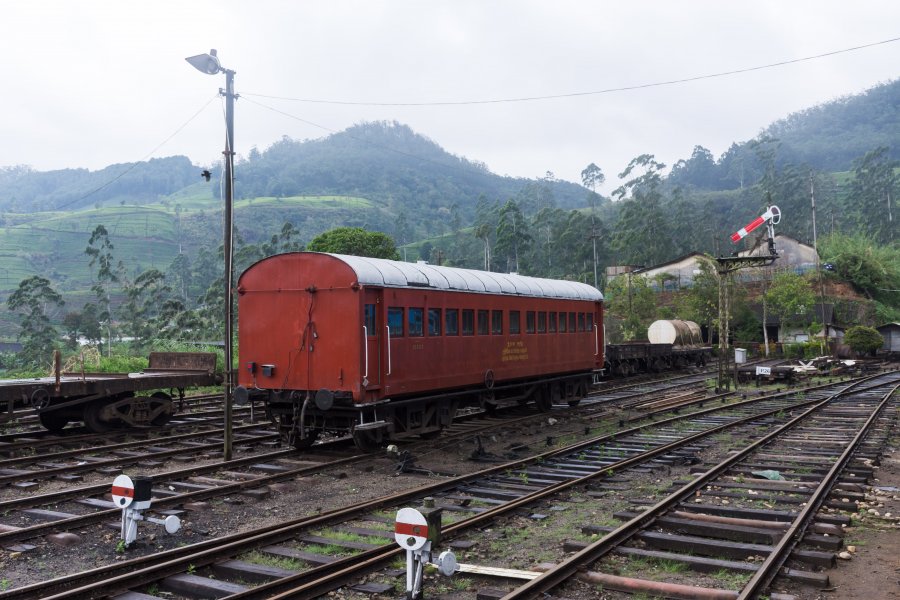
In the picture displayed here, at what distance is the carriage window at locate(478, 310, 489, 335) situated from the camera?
49.0ft

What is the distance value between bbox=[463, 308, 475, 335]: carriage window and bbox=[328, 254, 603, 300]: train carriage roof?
0.44 metres

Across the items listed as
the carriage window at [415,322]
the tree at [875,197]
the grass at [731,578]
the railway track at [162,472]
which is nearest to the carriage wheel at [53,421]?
the railway track at [162,472]

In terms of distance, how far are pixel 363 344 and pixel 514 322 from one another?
18.4 ft

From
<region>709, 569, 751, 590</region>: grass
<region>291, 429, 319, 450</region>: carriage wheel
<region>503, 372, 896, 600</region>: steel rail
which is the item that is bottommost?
<region>709, 569, 751, 590</region>: grass

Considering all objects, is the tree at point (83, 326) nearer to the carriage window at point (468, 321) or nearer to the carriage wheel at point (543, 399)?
the carriage wheel at point (543, 399)

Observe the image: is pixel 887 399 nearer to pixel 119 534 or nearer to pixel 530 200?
pixel 119 534

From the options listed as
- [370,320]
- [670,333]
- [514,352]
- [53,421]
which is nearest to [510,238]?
[670,333]

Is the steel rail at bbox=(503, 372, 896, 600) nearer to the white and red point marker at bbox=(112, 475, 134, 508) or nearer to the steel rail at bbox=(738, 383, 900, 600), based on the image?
the steel rail at bbox=(738, 383, 900, 600)

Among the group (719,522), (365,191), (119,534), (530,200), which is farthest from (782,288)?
(365,191)

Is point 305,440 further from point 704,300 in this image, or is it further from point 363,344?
point 704,300

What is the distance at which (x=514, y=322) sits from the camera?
643 inches

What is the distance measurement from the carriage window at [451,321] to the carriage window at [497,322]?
1469mm

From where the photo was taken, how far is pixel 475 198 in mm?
199125

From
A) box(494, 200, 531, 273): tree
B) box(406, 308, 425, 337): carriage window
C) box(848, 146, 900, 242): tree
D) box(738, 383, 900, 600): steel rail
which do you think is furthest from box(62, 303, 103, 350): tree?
box(848, 146, 900, 242): tree
